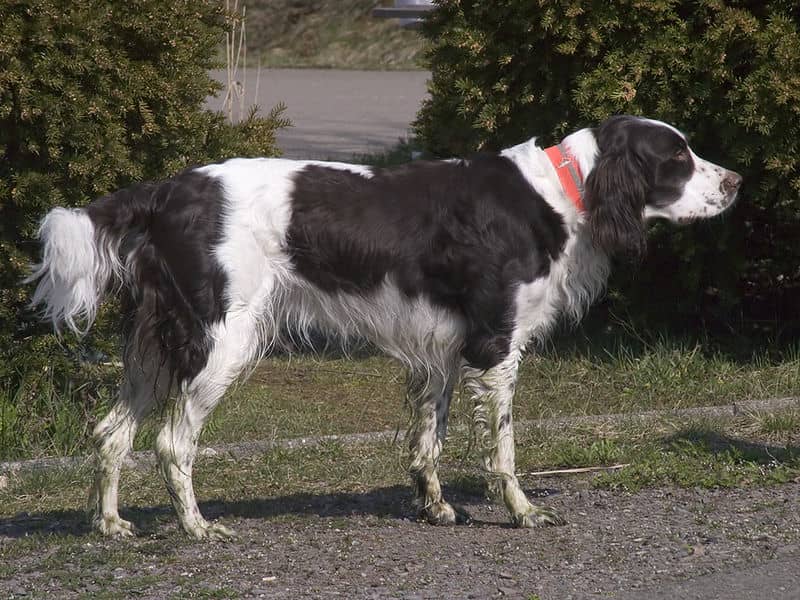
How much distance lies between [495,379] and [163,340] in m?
1.29

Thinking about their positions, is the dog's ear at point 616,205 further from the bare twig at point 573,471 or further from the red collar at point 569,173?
the bare twig at point 573,471

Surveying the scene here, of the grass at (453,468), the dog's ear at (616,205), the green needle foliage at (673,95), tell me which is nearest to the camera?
the dog's ear at (616,205)

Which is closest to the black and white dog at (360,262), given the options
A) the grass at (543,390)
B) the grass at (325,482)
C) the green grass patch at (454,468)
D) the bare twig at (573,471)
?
the grass at (325,482)

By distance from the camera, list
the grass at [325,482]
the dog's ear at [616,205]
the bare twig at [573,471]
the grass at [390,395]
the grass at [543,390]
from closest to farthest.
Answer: the grass at [325,482] < the dog's ear at [616,205] < the bare twig at [573,471] < the grass at [390,395] < the grass at [543,390]

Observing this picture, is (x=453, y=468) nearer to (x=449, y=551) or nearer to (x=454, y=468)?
(x=454, y=468)

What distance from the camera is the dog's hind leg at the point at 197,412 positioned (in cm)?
485

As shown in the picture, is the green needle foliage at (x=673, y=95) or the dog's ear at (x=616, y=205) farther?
the green needle foliage at (x=673, y=95)

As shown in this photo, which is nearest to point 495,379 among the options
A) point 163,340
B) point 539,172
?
point 539,172

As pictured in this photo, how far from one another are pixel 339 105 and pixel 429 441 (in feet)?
47.1

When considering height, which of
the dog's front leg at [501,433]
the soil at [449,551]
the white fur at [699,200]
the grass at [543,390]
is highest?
the white fur at [699,200]

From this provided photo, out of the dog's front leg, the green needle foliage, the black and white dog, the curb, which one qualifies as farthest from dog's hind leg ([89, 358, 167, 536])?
the green needle foliage

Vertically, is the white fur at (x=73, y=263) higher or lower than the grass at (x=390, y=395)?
higher

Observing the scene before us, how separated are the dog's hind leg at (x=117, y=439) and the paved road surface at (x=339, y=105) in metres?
8.51

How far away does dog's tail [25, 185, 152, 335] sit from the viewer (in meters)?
4.80
